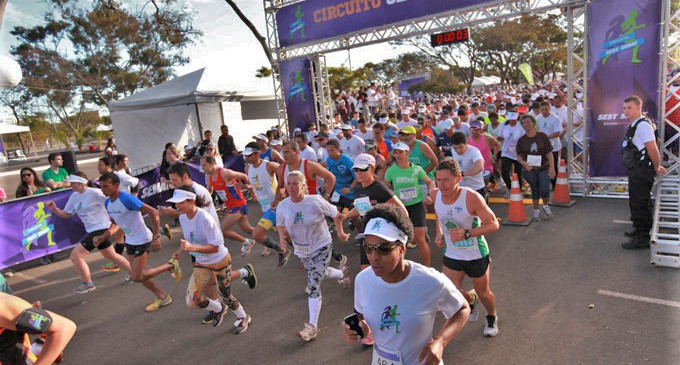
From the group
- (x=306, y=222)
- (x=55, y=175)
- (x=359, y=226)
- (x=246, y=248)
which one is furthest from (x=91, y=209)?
(x=359, y=226)

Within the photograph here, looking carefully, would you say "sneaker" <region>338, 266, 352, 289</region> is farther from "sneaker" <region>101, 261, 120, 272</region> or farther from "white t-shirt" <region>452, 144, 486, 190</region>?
"sneaker" <region>101, 261, 120, 272</region>

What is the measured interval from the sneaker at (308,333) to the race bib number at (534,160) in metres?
4.95

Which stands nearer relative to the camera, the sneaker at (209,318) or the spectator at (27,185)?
the sneaker at (209,318)

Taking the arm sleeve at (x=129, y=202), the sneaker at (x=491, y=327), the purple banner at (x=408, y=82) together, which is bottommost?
the sneaker at (x=491, y=327)

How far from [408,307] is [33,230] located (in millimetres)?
8728

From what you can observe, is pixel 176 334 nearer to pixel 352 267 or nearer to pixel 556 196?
pixel 352 267

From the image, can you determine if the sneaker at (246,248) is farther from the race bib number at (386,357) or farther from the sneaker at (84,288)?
the race bib number at (386,357)

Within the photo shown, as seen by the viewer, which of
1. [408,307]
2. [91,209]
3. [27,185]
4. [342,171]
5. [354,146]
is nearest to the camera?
[408,307]

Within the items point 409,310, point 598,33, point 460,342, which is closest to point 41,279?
point 460,342

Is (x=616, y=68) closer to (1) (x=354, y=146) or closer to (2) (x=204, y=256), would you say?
(1) (x=354, y=146)

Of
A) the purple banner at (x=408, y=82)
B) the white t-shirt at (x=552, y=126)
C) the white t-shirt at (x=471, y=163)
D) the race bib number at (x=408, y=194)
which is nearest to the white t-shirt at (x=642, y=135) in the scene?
the white t-shirt at (x=471, y=163)

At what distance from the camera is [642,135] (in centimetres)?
565

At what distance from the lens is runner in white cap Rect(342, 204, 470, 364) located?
227cm

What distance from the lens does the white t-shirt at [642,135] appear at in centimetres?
557
